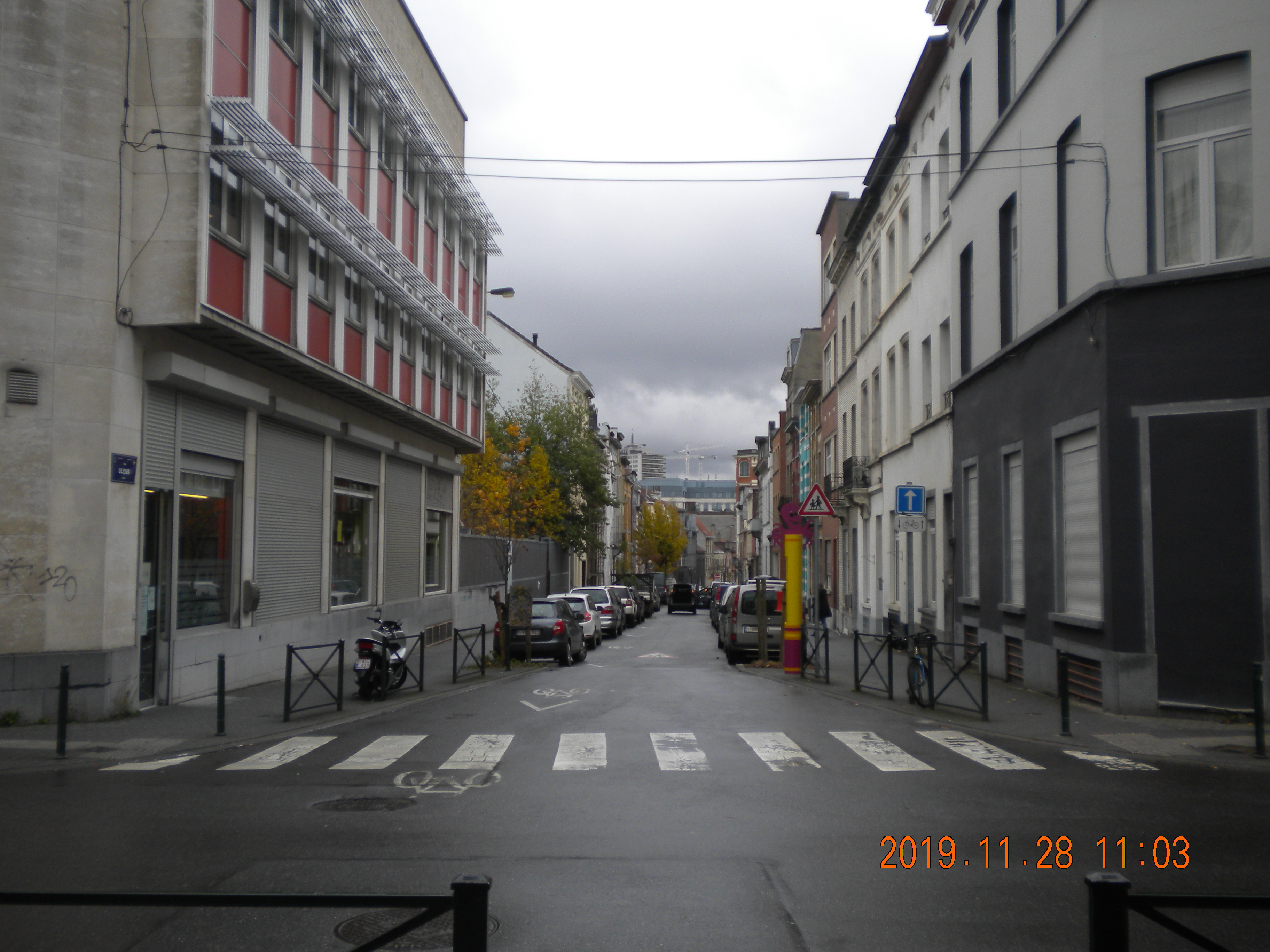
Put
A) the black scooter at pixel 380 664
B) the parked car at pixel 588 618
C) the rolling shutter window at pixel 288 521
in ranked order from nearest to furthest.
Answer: the black scooter at pixel 380 664 < the rolling shutter window at pixel 288 521 < the parked car at pixel 588 618

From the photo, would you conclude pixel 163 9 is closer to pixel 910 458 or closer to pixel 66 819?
pixel 66 819

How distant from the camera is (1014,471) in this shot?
17.7m

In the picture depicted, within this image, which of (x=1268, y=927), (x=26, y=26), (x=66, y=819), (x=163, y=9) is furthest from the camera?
(x=163, y=9)

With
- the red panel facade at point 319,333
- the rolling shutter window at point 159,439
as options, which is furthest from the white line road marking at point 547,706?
the red panel facade at point 319,333

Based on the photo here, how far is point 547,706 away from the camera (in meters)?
14.7

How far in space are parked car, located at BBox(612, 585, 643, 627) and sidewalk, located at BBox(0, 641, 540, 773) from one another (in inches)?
919

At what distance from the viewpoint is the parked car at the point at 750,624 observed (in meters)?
23.7

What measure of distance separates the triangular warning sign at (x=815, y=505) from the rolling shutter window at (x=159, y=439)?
32.8 feet

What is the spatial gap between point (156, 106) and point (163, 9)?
131 centimetres

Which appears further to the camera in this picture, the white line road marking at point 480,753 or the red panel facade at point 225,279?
the red panel facade at point 225,279

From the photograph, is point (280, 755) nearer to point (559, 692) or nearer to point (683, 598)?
point (559, 692)

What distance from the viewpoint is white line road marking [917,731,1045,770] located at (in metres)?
9.71

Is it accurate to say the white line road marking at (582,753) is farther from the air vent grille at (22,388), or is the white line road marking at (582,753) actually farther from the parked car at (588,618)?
the parked car at (588,618)

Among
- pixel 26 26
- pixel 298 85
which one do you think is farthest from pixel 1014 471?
pixel 26 26
